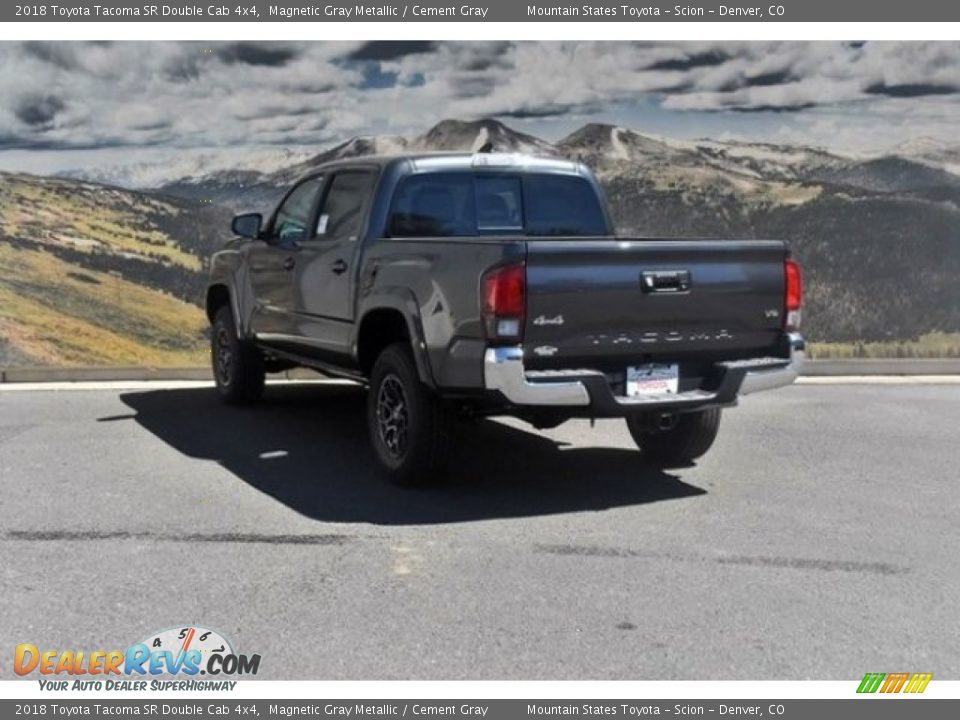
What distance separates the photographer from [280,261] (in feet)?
27.6

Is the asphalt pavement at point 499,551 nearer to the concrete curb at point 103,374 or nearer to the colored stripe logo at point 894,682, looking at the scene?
the colored stripe logo at point 894,682

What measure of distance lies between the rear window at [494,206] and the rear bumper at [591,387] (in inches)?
71.4

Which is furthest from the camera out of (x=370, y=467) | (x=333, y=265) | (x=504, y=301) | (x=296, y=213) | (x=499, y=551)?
(x=296, y=213)

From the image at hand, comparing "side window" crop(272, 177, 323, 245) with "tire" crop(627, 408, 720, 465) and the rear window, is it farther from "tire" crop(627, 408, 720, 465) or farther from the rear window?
"tire" crop(627, 408, 720, 465)

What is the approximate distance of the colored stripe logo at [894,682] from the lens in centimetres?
411

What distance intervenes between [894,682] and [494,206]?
4.55 metres

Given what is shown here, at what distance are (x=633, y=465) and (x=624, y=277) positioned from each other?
5.95 ft

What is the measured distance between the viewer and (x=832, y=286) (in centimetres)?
1272

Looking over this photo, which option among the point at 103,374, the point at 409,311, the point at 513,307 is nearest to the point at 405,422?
the point at 409,311

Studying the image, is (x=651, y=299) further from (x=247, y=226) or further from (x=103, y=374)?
(x=103, y=374)

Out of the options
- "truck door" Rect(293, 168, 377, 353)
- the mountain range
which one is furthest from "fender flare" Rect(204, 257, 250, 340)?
the mountain range

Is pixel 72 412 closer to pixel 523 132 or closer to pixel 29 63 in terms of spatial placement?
pixel 29 63

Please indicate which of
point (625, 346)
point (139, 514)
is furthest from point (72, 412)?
point (625, 346)

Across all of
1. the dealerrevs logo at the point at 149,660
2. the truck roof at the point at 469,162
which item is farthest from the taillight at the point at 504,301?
the dealerrevs logo at the point at 149,660
